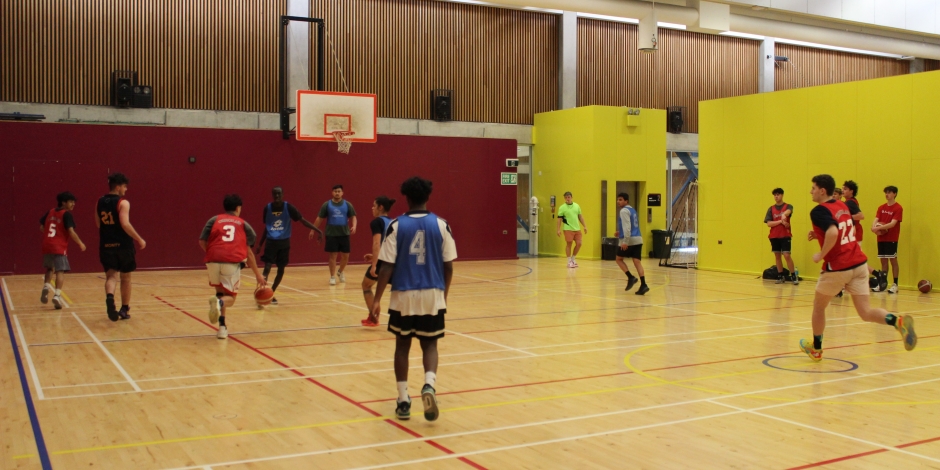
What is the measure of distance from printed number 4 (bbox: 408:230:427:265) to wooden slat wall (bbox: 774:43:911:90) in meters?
26.4

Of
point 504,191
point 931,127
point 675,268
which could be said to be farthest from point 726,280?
point 504,191

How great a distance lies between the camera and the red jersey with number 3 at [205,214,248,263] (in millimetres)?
9883

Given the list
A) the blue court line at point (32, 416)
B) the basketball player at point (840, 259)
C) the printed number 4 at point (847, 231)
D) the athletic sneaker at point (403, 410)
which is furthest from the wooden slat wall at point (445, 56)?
the athletic sneaker at point (403, 410)

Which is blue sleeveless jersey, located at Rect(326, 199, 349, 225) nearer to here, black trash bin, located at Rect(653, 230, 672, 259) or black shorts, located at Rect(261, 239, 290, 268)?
black shorts, located at Rect(261, 239, 290, 268)

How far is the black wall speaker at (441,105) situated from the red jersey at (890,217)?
12.1 m

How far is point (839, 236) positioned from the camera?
834cm

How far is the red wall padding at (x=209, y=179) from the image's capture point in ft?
61.0

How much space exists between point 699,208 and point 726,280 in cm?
341

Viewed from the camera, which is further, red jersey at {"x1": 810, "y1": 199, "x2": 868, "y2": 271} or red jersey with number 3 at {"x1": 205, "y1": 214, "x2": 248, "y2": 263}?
red jersey with number 3 at {"x1": 205, "y1": 214, "x2": 248, "y2": 263}

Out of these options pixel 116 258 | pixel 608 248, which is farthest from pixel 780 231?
pixel 116 258

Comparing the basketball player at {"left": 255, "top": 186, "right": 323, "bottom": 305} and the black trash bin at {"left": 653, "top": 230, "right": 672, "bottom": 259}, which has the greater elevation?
the basketball player at {"left": 255, "top": 186, "right": 323, "bottom": 305}

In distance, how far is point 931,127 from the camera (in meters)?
15.8

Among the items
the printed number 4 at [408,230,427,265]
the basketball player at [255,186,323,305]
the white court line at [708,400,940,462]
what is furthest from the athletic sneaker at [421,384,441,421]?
the basketball player at [255,186,323,305]

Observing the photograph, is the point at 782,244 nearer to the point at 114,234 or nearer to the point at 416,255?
the point at 114,234
